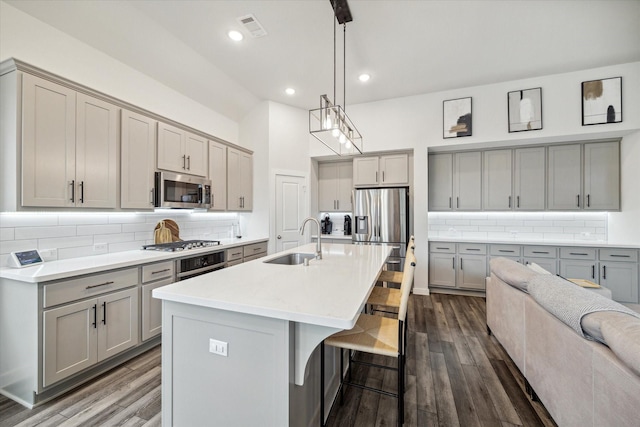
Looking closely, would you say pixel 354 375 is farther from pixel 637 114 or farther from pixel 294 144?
pixel 637 114

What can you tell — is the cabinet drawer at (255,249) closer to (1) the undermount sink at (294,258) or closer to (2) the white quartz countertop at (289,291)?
(1) the undermount sink at (294,258)

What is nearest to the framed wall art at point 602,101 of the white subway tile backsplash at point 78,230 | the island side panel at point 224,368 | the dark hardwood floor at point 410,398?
the dark hardwood floor at point 410,398

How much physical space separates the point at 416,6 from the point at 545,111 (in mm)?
2636

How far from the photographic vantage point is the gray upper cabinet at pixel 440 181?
445 cm

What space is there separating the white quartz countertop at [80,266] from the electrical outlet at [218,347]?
1.35 m

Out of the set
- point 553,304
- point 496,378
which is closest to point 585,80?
point 553,304

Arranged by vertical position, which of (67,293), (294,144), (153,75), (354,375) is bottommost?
(354,375)

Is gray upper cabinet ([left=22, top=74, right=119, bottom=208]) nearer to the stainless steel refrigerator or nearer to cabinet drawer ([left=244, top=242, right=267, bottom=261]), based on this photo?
cabinet drawer ([left=244, top=242, right=267, bottom=261])

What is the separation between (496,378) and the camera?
2066 millimetres

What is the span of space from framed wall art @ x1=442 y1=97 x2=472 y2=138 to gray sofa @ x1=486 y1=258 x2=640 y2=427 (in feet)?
8.49

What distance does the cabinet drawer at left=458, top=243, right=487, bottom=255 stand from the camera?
4.06 metres


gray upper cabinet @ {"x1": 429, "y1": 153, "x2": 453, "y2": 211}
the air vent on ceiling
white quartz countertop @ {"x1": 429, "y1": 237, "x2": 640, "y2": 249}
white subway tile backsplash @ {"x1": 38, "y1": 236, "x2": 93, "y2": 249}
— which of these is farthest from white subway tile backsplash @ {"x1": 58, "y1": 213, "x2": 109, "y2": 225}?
gray upper cabinet @ {"x1": 429, "y1": 153, "x2": 453, "y2": 211}

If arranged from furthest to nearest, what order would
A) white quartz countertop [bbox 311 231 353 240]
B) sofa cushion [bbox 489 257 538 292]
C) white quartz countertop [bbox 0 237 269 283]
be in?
white quartz countertop [bbox 311 231 353 240] → sofa cushion [bbox 489 257 538 292] → white quartz countertop [bbox 0 237 269 283]

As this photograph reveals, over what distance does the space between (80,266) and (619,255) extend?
19.6ft
